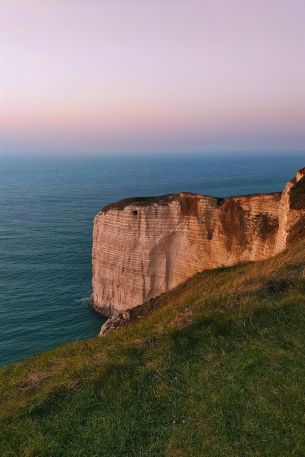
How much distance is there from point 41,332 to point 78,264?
17.0 metres

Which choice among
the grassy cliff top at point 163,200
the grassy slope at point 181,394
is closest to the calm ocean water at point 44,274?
the grassy cliff top at point 163,200

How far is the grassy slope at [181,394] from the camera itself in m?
5.41

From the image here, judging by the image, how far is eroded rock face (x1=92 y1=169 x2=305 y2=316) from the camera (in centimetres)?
2941

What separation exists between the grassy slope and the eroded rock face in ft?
64.9

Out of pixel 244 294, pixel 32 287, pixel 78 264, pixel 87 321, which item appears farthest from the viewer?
pixel 78 264

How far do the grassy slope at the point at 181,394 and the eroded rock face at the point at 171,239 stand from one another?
19786mm

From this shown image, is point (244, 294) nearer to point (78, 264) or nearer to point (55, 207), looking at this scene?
point (78, 264)

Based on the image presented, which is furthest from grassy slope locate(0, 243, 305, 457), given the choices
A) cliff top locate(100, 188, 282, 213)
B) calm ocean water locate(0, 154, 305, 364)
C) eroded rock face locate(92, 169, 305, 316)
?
cliff top locate(100, 188, 282, 213)

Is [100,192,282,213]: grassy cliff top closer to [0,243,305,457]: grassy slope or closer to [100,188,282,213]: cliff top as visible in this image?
[100,188,282,213]: cliff top

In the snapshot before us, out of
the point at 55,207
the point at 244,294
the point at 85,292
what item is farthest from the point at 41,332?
the point at 55,207

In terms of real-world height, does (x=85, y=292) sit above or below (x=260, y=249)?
below

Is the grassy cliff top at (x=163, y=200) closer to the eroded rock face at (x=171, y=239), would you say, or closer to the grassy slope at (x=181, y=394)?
the eroded rock face at (x=171, y=239)

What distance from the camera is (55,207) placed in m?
84.0

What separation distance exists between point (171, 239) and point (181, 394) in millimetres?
27391
